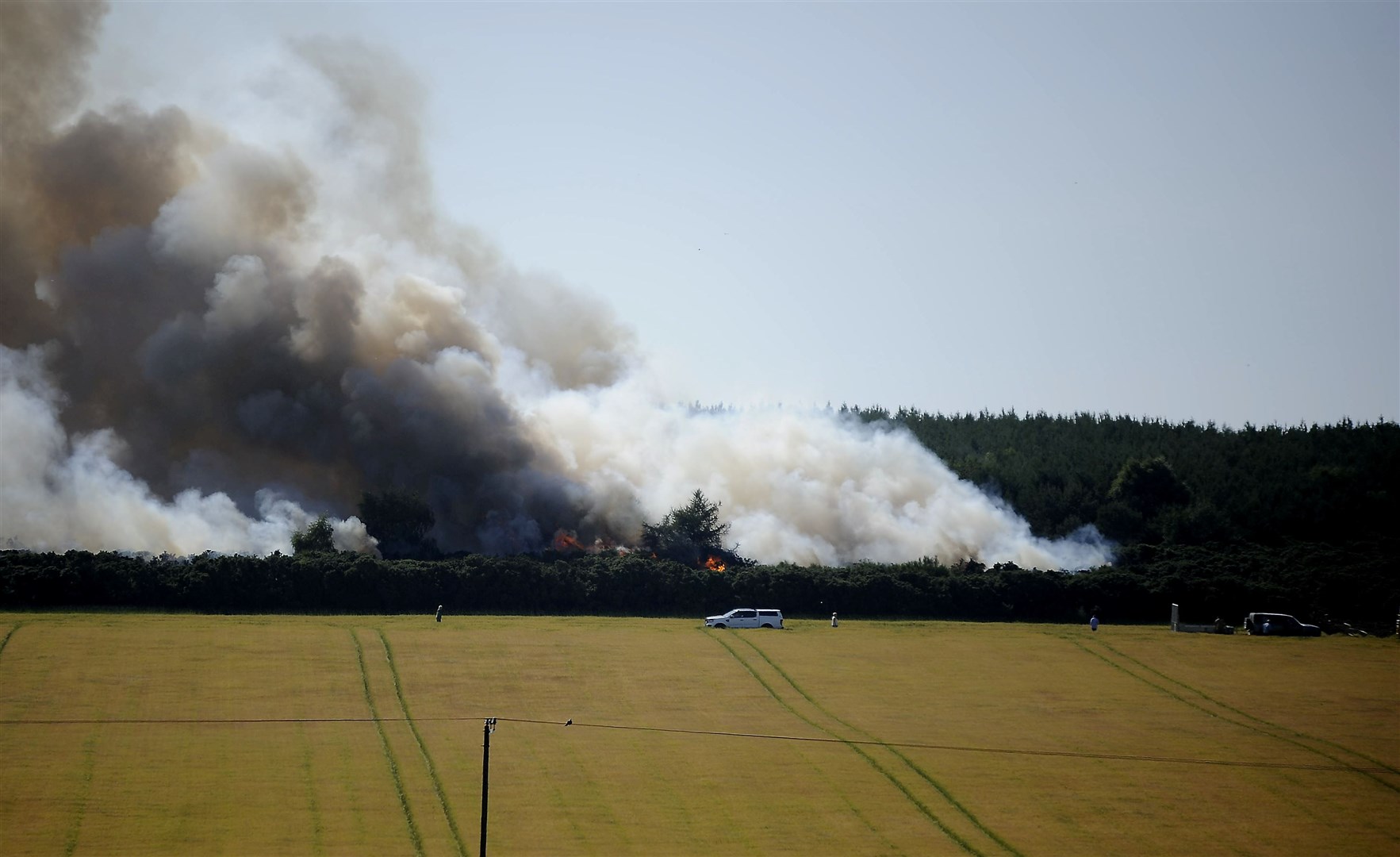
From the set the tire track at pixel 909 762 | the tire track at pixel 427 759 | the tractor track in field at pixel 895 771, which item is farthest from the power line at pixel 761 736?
the tire track at pixel 427 759

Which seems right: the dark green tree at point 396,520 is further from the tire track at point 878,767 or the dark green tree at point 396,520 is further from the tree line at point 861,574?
the tire track at point 878,767

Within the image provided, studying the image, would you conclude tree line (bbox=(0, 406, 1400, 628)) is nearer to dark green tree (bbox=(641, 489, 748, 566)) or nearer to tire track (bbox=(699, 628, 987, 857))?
dark green tree (bbox=(641, 489, 748, 566))

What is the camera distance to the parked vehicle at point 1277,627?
8525cm

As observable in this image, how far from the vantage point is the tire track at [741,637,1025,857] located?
48.7 metres

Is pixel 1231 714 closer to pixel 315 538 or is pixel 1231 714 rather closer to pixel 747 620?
pixel 747 620

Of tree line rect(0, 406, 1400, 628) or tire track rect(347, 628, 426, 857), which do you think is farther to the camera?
tree line rect(0, 406, 1400, 628)

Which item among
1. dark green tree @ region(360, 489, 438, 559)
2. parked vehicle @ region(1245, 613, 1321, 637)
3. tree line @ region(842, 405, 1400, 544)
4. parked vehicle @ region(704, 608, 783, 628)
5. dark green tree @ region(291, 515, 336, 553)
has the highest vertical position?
tree line @ region(842, 405, 1400, 544)

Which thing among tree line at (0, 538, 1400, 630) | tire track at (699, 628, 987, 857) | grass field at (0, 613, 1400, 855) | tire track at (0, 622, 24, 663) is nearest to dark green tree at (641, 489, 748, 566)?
tree line at (0, 538, 1400, 630)

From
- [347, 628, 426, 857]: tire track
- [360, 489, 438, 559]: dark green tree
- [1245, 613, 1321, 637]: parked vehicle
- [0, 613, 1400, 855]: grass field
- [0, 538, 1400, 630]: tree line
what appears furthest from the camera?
[360, 489, 438, 559]: dark green tree

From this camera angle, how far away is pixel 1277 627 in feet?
281

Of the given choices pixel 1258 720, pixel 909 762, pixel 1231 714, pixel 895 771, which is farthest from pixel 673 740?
pixel 1258 720

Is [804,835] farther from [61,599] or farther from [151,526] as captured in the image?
[151,526]

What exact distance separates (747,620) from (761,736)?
21.8 m

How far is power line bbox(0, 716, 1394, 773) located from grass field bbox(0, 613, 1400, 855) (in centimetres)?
17
